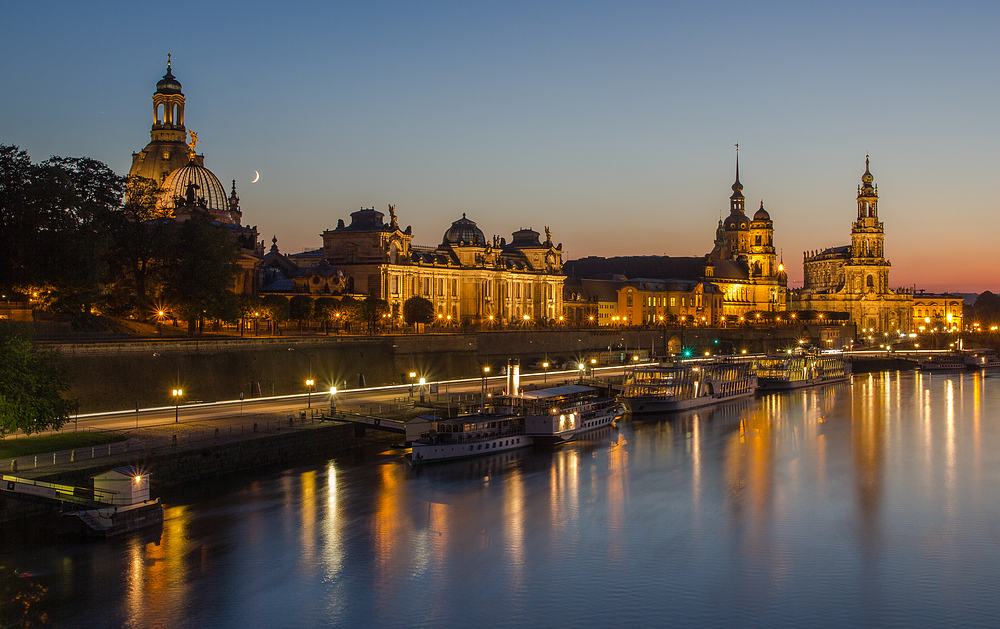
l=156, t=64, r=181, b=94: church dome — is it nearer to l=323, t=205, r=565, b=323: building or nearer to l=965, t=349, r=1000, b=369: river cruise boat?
l=323, t=205, r=565, b=323: building

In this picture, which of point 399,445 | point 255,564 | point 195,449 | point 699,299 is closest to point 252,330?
point 399,445

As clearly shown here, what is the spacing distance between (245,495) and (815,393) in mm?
58936

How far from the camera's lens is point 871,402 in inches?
2832

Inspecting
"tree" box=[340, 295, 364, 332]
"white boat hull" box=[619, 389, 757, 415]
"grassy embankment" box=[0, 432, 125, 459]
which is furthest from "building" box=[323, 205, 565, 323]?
"grassy embankment" box=[0, 432, 125, 459]

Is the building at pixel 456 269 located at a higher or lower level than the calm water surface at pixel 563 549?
higher

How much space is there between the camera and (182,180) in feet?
289

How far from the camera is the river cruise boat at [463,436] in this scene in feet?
136

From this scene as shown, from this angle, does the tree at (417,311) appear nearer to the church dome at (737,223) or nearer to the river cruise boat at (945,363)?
the river cruise boat at (945,363)

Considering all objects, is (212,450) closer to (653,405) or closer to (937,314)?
(653,405)

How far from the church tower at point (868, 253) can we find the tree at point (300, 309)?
113053 millimetres

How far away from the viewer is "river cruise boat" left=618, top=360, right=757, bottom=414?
6322cm

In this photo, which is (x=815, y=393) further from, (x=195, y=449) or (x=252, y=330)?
(x=195, y=449)

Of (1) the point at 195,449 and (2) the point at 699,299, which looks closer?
(1) the point at 195,449

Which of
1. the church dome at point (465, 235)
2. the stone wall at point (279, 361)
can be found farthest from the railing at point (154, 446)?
the church dome at point (465, 235)
